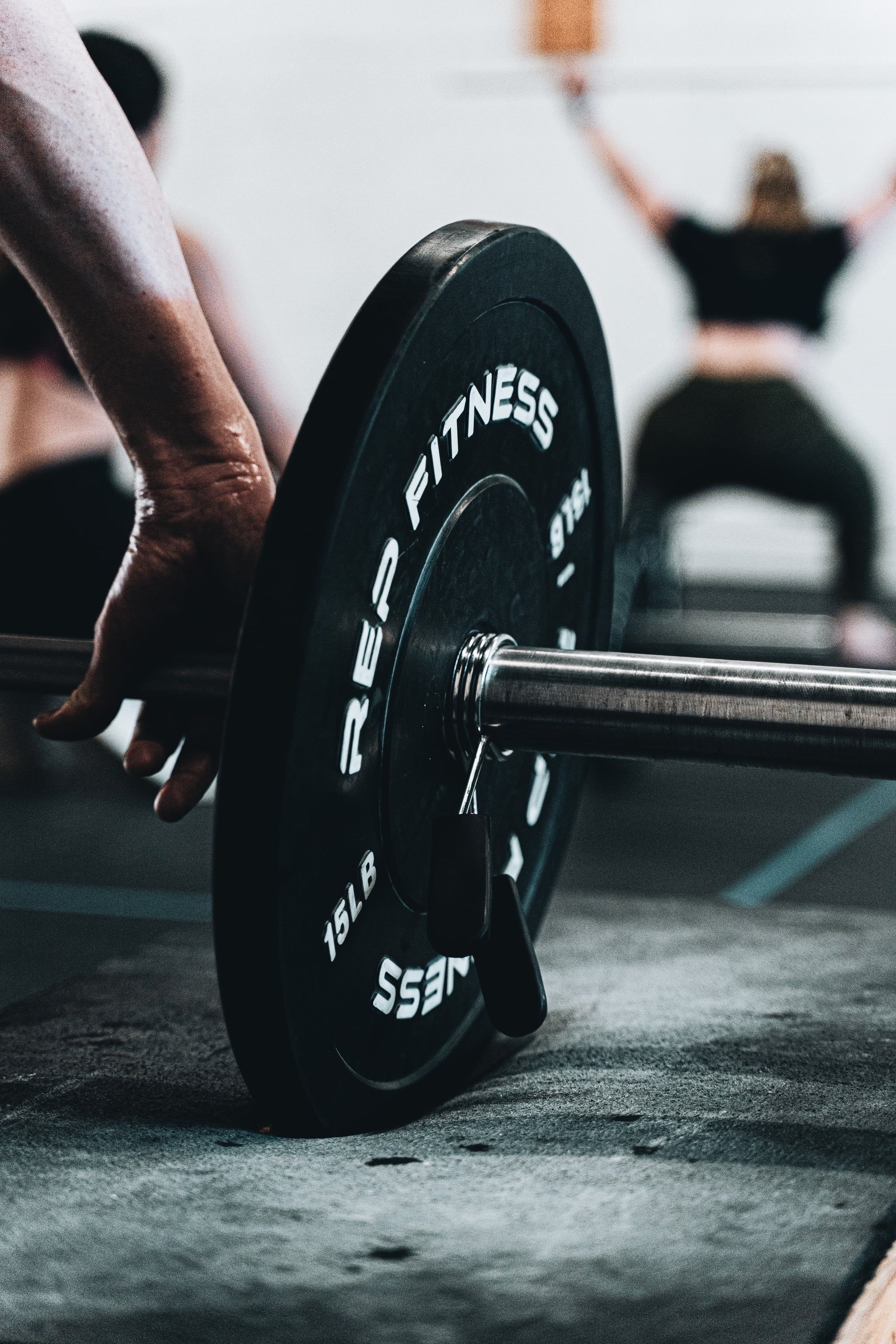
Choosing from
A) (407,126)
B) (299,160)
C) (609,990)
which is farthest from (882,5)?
(609,990)

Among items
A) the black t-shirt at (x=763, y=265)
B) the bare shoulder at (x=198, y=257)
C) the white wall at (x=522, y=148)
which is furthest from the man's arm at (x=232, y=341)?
the white wall at (x=522, y=148)

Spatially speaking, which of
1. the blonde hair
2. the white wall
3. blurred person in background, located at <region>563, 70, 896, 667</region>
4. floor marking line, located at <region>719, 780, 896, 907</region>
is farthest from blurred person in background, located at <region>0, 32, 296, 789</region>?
the white wall

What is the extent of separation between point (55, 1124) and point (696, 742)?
0.44 metres

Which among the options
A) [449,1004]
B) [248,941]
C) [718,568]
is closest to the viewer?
[248,941]

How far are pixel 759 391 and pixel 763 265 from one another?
0.37 meters

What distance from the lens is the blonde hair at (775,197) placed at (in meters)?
3.28

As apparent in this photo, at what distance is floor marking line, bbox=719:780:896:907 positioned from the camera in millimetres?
1801

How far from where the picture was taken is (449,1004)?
1000 mm

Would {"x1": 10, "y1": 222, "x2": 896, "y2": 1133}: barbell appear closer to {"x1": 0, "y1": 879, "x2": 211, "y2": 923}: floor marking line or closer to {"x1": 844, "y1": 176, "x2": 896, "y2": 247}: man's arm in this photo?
{"x1": 0, "y1": 879, "x2": 211, "y2": 923}: floor marking line

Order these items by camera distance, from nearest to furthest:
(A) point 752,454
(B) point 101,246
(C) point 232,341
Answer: (B) point 101,246 < (C) point 232,341 < (A) point 752,454

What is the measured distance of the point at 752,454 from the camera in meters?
3.03

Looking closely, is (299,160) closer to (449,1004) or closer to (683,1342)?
(449,1004)

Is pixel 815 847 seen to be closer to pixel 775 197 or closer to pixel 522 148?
pixel 775 197

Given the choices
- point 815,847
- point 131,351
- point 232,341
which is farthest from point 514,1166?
point 232,341
